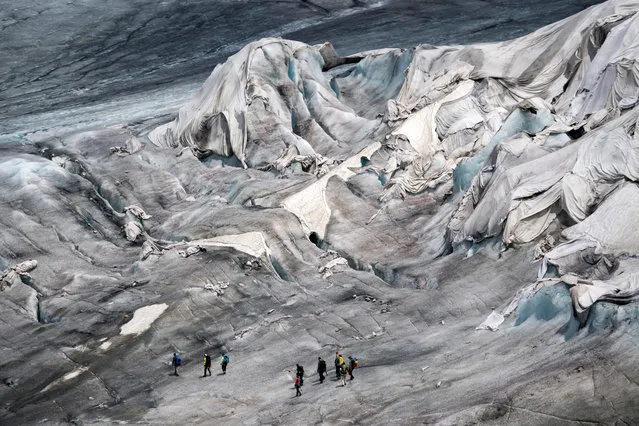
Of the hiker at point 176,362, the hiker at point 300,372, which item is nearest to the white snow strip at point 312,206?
the hiker at point 176,362

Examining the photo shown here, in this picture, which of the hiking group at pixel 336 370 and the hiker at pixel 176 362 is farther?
the hiker at pixel 176 362

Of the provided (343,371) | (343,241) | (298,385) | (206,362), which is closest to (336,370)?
(343,371)

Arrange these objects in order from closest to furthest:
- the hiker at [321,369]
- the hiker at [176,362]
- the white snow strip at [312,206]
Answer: the hiker at [321,369] → the hiker at [176,362] → the white snow strip at [312,206]

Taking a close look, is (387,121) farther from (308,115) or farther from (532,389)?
(532,389)

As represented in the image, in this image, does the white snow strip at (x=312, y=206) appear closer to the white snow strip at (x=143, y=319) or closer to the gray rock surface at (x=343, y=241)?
the gray rock surface at (x=343, y=241)

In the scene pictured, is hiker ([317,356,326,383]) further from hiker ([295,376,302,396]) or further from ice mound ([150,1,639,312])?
ice mound ([150,1,639,312])

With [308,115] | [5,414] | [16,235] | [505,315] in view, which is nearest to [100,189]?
[16,235]

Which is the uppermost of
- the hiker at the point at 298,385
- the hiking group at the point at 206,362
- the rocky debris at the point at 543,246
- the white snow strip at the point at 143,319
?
the rocky debris at the point at 543,246

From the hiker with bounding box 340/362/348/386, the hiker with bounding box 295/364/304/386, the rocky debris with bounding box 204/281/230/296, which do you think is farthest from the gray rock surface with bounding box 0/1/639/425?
the hiker with bounding box 295/364/304/386
